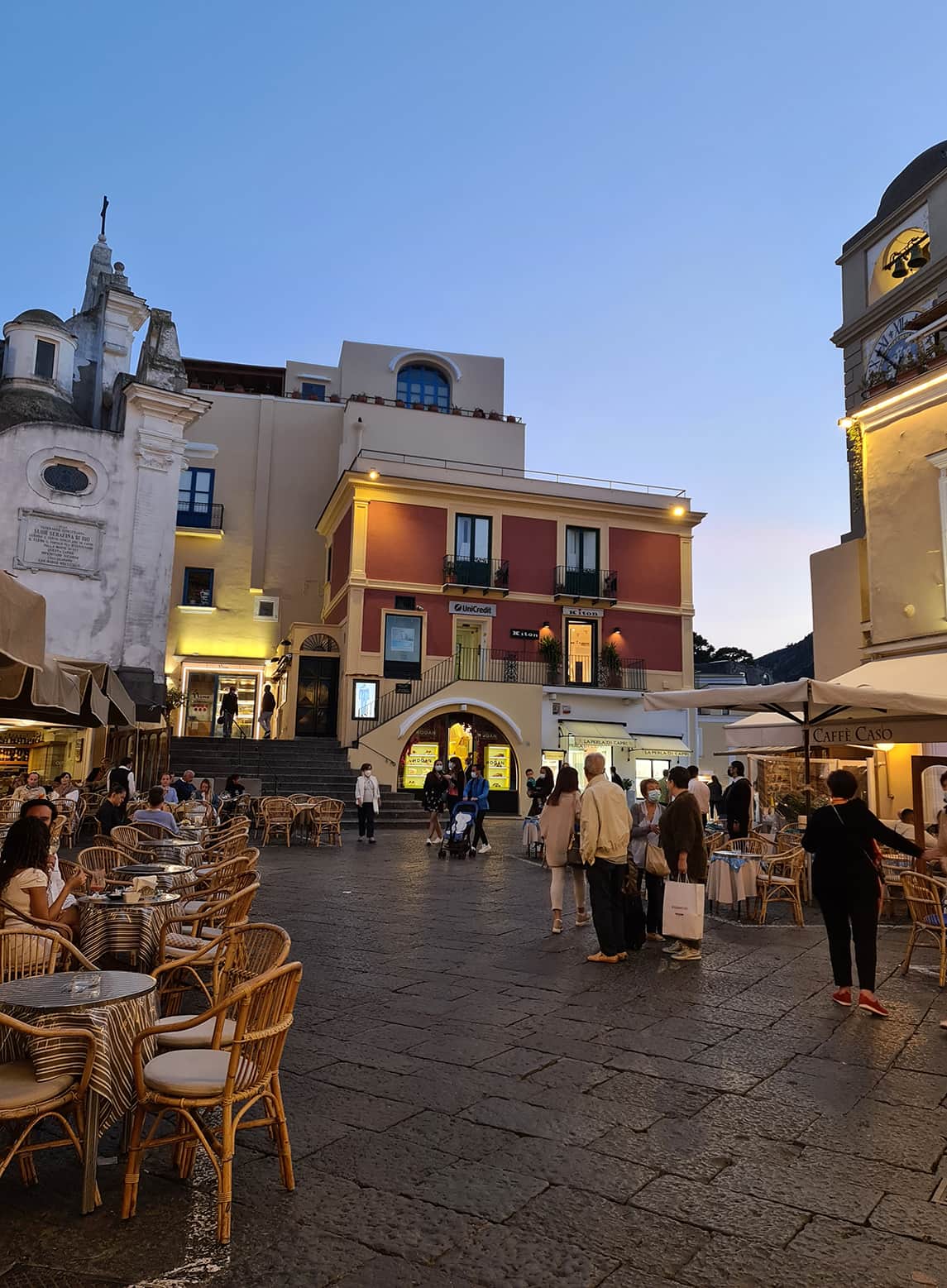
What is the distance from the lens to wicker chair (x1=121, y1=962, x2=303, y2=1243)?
2684 millimetres

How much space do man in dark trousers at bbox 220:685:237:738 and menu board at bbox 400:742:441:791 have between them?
5.00 metres

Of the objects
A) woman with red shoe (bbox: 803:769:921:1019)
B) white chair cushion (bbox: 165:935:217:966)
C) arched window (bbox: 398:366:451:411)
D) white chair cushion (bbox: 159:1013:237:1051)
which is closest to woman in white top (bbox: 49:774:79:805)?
white chair cushion (bbox: 165:935:217:966)

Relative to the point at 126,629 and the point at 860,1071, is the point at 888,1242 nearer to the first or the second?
the point at 860,1071

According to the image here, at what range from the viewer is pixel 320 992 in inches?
213

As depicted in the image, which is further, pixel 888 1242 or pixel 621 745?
pixel 621 745

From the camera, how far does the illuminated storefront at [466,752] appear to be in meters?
23.5

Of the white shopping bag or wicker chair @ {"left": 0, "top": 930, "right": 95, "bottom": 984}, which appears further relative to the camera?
the white shopping bag

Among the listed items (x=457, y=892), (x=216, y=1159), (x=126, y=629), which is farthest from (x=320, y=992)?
(x=126, y=629)

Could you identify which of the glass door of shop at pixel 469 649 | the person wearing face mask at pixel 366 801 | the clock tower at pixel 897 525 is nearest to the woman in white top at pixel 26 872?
the person wearing face mask at pixel 366 801

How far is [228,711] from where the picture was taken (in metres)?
24.6

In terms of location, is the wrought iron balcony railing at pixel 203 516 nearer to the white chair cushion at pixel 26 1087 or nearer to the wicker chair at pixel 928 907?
the wicker chair at pixel 928 907

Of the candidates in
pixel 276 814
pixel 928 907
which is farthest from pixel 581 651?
pixel 928 907

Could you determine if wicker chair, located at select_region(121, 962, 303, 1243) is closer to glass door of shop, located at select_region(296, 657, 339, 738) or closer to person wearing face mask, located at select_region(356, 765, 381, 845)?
person wearing face mask, located at select_region(356, 765, 381, 845)

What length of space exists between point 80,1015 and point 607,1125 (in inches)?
79.2
